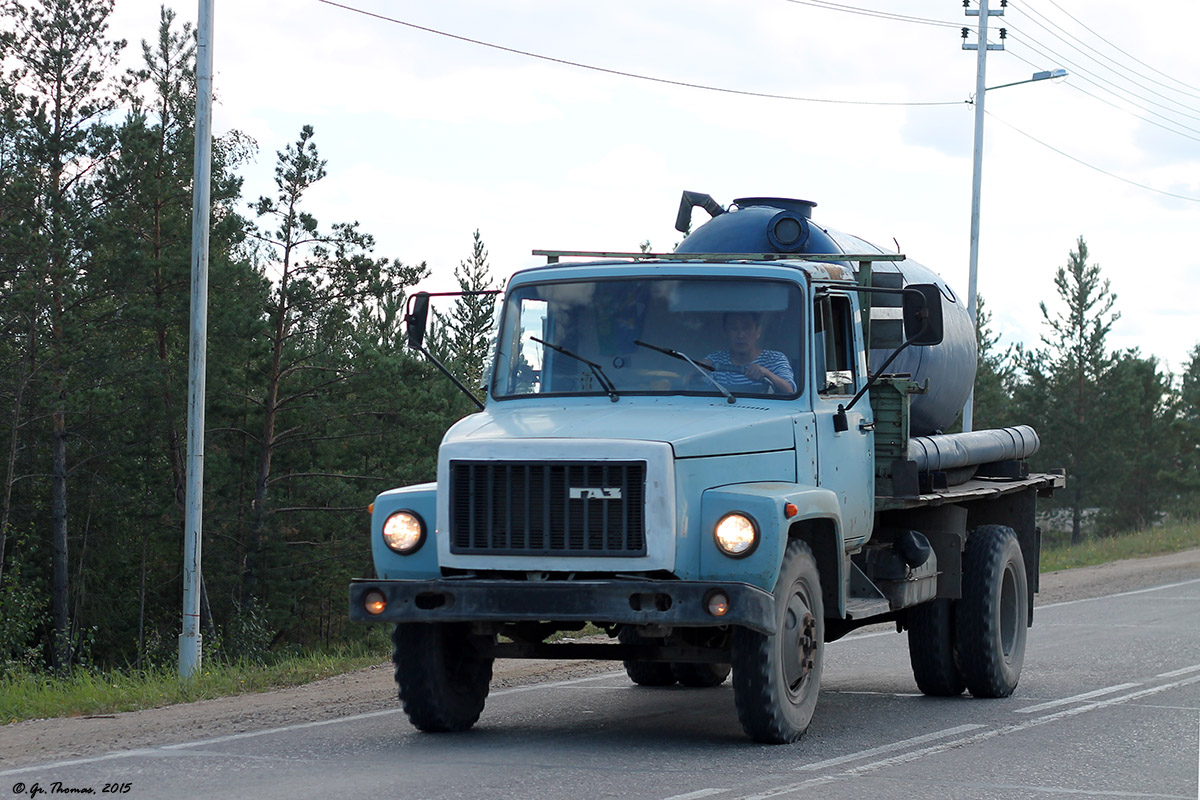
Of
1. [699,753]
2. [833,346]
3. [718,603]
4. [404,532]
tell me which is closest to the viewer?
[718,603]

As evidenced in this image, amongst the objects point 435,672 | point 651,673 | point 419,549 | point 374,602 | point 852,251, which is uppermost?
point 852,251

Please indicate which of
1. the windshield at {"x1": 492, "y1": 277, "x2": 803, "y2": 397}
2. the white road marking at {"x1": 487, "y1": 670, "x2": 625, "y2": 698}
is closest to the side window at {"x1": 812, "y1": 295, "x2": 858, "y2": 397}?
the windshield at {"x1": 492, "y1": 277, "x2": 803, "y2": 397}

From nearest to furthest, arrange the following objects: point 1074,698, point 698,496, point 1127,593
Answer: point 698,496
point 1074,698
point 1127,593

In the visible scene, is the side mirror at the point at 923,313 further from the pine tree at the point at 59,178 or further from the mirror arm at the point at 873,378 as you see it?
the pine tree at the point at 59,178

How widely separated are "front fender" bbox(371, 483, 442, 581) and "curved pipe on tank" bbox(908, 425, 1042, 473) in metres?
3.49

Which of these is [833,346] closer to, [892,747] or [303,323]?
[892,747]

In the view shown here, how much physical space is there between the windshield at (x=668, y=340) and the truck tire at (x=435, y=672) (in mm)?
1467

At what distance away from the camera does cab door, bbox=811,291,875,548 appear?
919 centimetres

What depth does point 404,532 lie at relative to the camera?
8.44m

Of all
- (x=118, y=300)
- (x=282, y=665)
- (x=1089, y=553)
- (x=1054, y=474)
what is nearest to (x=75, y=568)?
(x=118, y=300)

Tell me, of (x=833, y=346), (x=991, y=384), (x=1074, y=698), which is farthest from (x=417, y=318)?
(x=991, y=384)

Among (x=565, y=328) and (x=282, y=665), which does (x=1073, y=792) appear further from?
(x=282, y=665)

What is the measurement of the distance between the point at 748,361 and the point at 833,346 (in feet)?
2.50

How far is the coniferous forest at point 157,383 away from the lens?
33.8m
